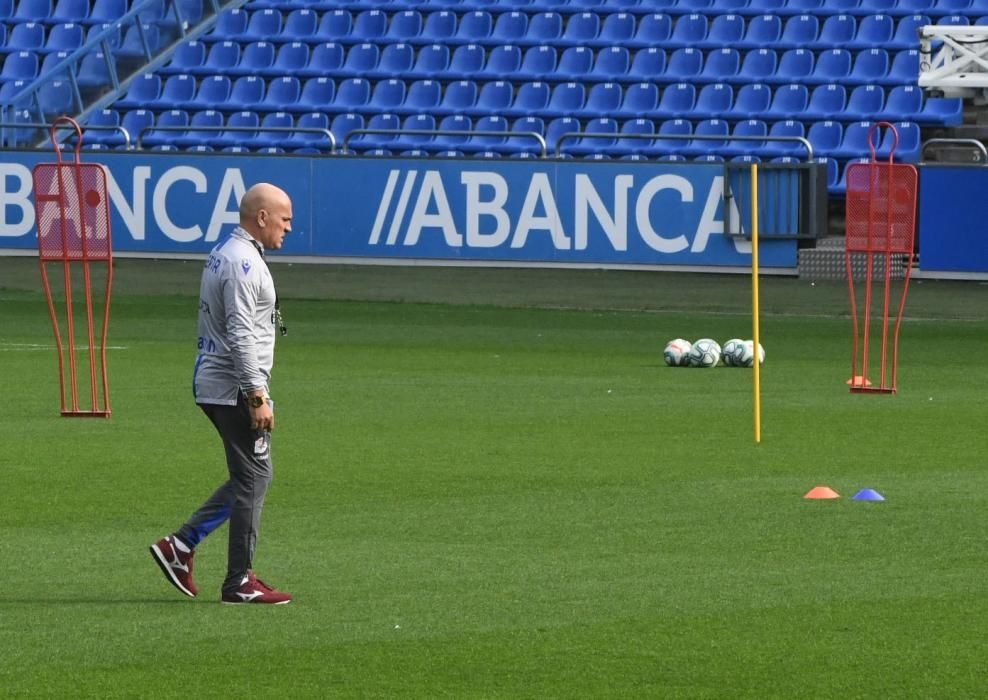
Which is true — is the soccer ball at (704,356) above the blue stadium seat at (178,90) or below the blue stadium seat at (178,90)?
below

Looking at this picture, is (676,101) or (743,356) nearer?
(743,356)

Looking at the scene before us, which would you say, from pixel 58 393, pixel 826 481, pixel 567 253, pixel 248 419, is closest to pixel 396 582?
pixel 248 419

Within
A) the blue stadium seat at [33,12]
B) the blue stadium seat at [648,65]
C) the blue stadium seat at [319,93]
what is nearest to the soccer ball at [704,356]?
the blue stadium seat at [648,65]

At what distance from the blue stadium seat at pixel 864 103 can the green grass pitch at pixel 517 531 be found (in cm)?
760

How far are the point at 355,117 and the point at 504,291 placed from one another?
5217 mm

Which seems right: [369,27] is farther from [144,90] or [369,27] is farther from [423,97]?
[144,90]

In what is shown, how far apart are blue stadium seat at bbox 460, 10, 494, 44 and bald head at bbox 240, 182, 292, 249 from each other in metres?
24.6

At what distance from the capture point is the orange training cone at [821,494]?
1227cm

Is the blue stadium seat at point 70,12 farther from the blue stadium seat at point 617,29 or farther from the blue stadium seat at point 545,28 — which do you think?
the blue stadium seat at point 617,29

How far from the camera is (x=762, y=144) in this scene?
2972cm

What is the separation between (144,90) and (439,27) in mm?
4828

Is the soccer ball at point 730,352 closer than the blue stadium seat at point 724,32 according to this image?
Yes

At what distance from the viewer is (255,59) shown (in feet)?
113

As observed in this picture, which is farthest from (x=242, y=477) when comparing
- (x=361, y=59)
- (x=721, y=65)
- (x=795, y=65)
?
(x=361, y=59)
